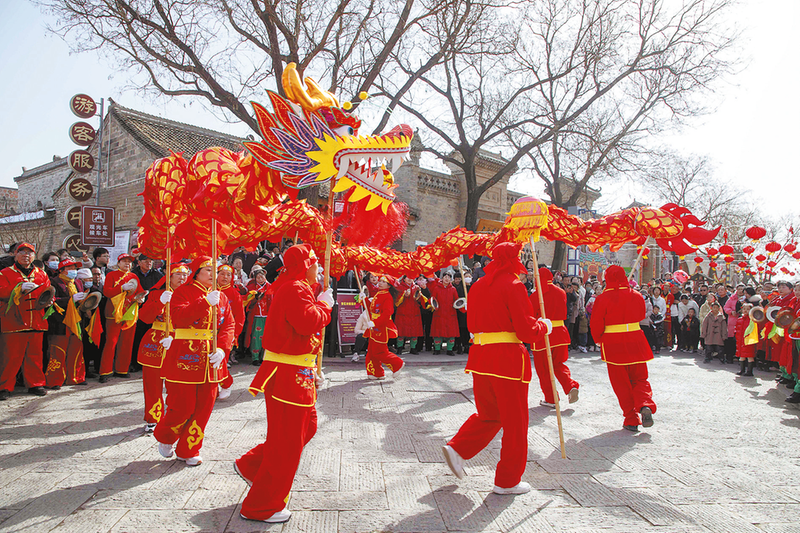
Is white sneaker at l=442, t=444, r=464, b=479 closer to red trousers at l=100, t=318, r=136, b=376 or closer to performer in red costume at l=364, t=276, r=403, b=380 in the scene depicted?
performer in red costume at l=364, t=276, r=403, b=380

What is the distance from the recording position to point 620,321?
5.50 m

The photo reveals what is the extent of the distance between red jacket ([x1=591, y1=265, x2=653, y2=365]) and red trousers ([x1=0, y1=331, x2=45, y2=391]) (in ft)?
22.5

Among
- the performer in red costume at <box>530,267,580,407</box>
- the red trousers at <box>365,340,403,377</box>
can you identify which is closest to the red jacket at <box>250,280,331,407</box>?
the performer in red costume at <box>530,267,580,407</box>

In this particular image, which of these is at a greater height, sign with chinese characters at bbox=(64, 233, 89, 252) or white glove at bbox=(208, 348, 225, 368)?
sign with chinese characters at bbox=(64, 233, 89, 252)

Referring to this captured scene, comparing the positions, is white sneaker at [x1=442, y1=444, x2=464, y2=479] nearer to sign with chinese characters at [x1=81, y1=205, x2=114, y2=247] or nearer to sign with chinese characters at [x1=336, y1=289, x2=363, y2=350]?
sign with chinese characters at [x1=336, y1=289, x2=363, y2=350]

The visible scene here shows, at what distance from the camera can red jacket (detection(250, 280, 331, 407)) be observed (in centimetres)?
316

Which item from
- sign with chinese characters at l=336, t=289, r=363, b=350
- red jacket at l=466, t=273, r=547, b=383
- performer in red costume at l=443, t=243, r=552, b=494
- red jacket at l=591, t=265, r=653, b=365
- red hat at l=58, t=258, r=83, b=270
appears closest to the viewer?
performer in red costume at l=443, t=243, r=552, b=494

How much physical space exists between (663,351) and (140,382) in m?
12.2

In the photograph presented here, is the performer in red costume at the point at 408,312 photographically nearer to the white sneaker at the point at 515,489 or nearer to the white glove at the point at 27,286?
the white glove at the point at 27,286

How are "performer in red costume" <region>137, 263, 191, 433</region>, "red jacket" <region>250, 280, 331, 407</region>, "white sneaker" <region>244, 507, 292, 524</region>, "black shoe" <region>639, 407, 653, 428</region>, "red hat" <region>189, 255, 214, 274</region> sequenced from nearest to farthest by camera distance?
"white sneaker" <region>244, 507, 292, 524</region>
"red jacket" <region>250, 280, 331, 407</region>
"red hat" <region>189, 255, 214, 274</region>
"performer in red costume" <region>137, 263, 191, 433</region>
"black shoe" <region>639, 407, 653, 428</region>

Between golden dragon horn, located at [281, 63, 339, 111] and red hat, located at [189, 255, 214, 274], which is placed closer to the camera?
golden dragon horn, located at [281, 63, 339, 111]

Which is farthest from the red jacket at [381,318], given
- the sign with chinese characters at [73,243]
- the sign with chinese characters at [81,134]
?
the sign with chinese characters at [81,134]

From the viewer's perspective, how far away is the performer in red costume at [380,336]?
752 centimetres

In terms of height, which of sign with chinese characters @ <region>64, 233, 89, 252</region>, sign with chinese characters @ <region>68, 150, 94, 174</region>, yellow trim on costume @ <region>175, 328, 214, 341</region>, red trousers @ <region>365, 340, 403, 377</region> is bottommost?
red trousers @ <region>365, 340, 403, 377</region>
